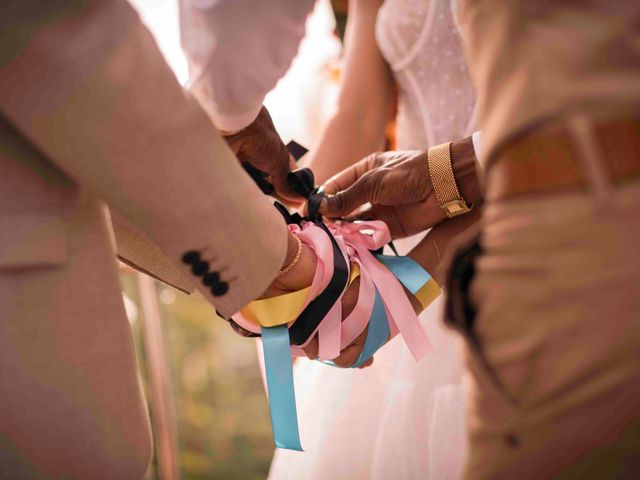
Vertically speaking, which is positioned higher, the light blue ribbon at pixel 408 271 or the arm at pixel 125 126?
the arm at pixel 125 126

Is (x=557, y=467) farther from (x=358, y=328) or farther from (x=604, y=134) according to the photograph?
(x=358, y=328)

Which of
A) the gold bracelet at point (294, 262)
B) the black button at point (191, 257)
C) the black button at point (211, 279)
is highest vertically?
the black button at point (191, 257)

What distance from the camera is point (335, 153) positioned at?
132cm

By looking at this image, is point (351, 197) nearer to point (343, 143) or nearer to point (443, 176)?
A: point (443, 176)

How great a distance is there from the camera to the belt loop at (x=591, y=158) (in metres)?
0.39

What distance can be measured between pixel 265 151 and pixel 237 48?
0.87 feet

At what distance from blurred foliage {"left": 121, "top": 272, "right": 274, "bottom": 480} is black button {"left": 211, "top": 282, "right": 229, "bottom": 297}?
2.12m

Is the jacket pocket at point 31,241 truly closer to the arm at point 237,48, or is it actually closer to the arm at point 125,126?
the arm at point 125,126

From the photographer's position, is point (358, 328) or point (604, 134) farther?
point (358, 328)

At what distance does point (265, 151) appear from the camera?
0.89m

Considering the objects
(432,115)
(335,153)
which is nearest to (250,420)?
(335,153)

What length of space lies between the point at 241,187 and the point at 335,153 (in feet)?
2.47

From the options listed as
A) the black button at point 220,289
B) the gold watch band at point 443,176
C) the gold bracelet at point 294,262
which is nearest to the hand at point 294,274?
the gold bracelet at point 294,262

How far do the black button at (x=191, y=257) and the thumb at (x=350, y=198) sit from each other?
34cm
